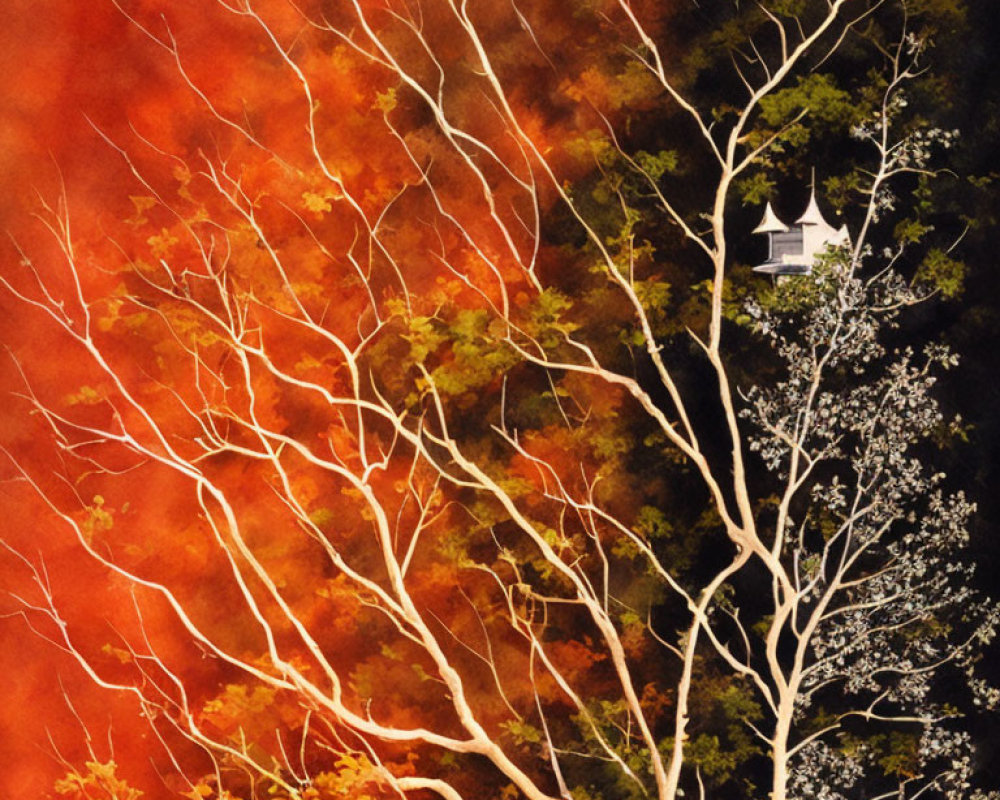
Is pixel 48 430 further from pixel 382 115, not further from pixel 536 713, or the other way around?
pixel 536 713

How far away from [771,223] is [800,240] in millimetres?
140

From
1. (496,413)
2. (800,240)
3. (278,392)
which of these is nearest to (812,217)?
(800,240)

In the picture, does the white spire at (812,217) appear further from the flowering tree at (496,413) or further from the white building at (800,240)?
the flowering tree at (496,413)

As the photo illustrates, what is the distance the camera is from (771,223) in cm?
555

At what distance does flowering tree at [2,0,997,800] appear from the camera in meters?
5.54

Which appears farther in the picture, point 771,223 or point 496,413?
point 496,413

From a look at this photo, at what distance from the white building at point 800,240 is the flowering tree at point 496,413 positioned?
0.08m

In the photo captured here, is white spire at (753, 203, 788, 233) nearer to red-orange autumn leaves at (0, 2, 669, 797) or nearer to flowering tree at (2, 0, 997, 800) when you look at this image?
flowering tree at (2, 0, 997, 800)

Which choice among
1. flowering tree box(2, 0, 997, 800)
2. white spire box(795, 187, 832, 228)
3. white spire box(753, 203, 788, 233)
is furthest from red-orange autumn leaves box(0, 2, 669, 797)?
white spire box(795, 187, 832, 228)

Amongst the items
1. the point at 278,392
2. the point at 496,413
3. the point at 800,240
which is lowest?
the point at 496,413

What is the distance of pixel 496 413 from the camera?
572 centimetres

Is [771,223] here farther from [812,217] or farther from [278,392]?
[278,392]

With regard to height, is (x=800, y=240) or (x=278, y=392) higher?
(x=800, y=240)

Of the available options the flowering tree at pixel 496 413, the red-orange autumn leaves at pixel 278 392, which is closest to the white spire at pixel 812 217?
the flowering tree at pixel 496 413
